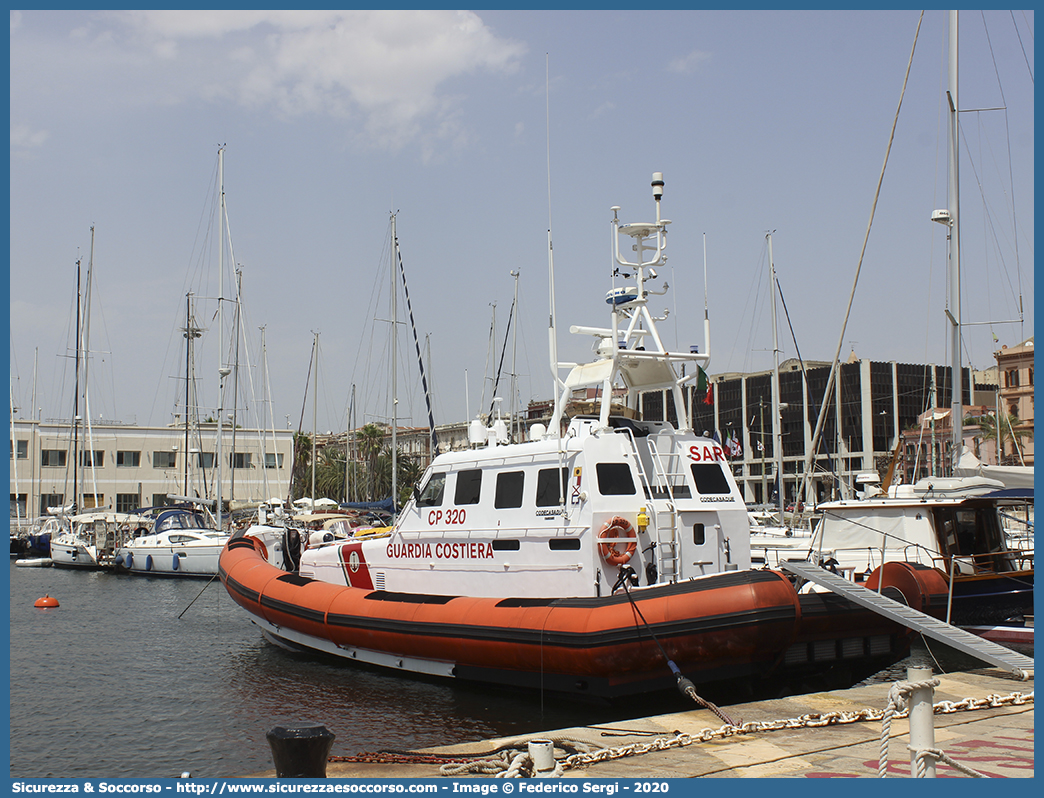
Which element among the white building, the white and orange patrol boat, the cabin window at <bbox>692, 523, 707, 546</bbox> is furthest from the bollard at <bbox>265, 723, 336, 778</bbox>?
the white building

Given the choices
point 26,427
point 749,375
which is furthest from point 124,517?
point 749,375

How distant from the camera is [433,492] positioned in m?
12.5

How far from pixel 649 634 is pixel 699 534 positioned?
1.97 m

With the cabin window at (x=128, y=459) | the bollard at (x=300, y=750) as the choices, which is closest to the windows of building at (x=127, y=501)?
the cabin window at (x=128, y=459)

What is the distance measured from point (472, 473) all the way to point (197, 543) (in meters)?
21.5

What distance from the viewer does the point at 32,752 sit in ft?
32.5

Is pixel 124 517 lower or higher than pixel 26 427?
lower

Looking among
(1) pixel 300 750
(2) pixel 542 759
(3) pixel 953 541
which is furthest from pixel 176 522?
(2) pixel 542 759

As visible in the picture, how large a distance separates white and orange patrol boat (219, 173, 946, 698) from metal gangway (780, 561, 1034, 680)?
0.27 m

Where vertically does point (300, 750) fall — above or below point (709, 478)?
below

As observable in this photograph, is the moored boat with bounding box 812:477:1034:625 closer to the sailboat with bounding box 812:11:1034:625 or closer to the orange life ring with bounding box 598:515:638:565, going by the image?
the sailboat with bounding box 812:11:1034:625

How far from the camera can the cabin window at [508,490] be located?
11312mm

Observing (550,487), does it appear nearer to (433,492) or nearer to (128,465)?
(433,492)
